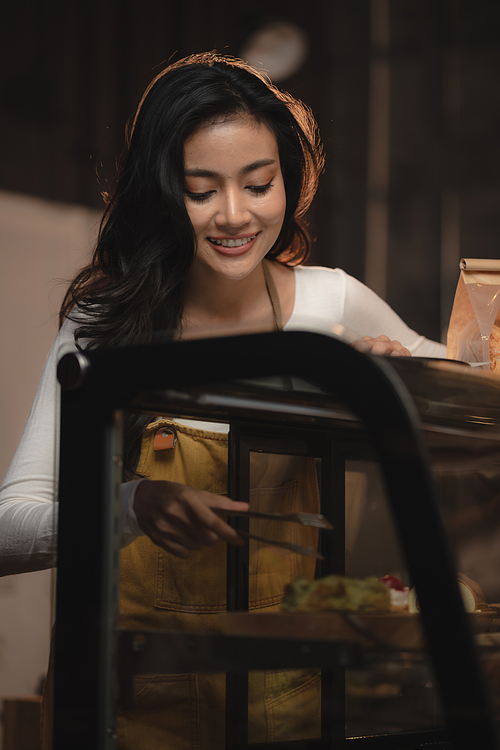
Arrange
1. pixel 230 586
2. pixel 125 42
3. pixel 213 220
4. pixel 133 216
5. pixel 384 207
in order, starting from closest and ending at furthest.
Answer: pixel 230 586, pixel 213 220, pixel 133 216, pixel 125 42, pixel 384 207

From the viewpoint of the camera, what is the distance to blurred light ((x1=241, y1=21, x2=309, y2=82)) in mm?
2639

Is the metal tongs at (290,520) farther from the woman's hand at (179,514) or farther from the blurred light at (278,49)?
the blurred light at (278,49)

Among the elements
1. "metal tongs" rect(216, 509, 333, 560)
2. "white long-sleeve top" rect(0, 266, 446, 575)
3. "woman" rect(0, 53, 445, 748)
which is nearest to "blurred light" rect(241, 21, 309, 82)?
"woman" rect(0, 53, 445, 748)

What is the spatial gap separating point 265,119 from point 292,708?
932mm

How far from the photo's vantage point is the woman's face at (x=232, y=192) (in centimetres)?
115

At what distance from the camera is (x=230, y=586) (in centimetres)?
75

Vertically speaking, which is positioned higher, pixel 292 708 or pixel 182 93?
pixel 182 93

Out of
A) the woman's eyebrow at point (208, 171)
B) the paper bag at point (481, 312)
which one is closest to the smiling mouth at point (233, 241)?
the woman's eyebrow at point (208, 171)

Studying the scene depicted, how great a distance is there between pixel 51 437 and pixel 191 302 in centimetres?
40

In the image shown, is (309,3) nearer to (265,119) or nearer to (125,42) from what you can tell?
(125,42)

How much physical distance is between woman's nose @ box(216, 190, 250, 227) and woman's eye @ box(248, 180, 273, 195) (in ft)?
0.10

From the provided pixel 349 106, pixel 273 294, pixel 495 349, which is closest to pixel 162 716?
pixel 495 349

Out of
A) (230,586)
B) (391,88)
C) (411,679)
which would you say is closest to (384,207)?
(391,88)

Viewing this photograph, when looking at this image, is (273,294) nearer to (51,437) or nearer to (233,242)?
(233,242)
